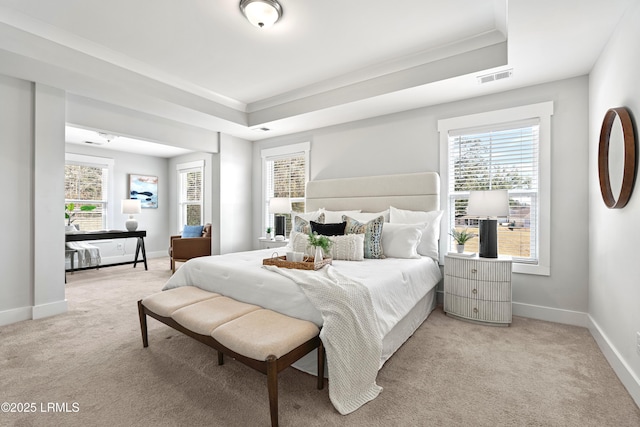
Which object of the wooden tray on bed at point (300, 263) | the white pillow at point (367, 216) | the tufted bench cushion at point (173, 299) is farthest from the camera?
the white pillow at point (367, 216)

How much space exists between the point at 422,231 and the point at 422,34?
191 centimetres

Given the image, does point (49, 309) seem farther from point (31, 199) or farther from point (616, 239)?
point (616, 239)

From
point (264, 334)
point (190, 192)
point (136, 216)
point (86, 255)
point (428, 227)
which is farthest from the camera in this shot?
point (190, 192)

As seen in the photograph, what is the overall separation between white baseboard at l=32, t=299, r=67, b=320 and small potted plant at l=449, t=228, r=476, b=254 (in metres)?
4.30

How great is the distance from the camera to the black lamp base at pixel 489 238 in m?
3.07

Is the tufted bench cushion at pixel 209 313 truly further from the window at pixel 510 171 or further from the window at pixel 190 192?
the window at pixel 190 192

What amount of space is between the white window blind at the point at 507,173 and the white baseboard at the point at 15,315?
4.74m

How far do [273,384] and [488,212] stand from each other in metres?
2.49

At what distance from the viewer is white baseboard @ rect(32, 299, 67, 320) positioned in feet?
10.2

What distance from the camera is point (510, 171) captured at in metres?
3.31

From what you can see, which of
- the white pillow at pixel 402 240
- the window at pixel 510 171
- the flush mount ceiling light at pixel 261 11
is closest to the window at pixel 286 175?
the white pillow at pixel 402 240

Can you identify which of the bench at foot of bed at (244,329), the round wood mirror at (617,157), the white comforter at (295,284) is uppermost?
the round wood mirror at (617,157)

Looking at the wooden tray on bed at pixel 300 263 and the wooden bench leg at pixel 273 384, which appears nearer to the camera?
the wooden bench leg at pixel 273 384

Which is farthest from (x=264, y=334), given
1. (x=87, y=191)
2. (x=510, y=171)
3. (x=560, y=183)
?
(x=87, y=191)
